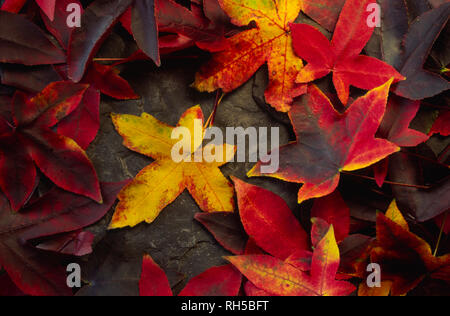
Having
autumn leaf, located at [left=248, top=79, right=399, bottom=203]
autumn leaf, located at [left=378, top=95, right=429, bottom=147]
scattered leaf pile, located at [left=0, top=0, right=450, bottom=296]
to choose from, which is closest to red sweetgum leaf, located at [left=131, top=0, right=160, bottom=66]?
scattered leaf pile, located at [left=0, top=0, right=450, bottom=296]

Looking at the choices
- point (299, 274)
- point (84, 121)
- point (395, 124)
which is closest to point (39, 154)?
point (84, 121)

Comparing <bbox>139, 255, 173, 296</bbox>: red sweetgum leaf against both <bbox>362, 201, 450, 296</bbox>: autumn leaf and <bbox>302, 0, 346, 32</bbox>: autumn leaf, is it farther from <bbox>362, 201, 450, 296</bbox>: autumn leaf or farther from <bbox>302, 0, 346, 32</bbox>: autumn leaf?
<bbox>302, 0, 346, 32</bbox>: autumn leaf

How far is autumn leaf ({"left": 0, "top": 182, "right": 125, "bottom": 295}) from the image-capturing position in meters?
0.61

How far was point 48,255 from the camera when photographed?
618 mm

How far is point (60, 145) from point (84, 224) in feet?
0.38

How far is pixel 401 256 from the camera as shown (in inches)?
25.1

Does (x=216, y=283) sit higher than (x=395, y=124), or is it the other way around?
(x=395, y=124)

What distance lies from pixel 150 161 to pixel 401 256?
389 millimetres

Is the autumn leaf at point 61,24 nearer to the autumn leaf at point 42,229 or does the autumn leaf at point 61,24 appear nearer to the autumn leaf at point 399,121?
the autumn leaf at point 42,229

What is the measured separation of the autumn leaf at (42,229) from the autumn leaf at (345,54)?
33cm

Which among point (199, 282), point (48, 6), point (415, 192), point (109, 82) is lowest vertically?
point (199, 282)

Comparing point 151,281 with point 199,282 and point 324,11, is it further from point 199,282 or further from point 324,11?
point 324,11

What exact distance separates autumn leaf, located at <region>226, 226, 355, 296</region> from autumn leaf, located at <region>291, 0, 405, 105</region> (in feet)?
0.73

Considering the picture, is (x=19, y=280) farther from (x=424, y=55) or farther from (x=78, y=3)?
(x=424, y=55)
